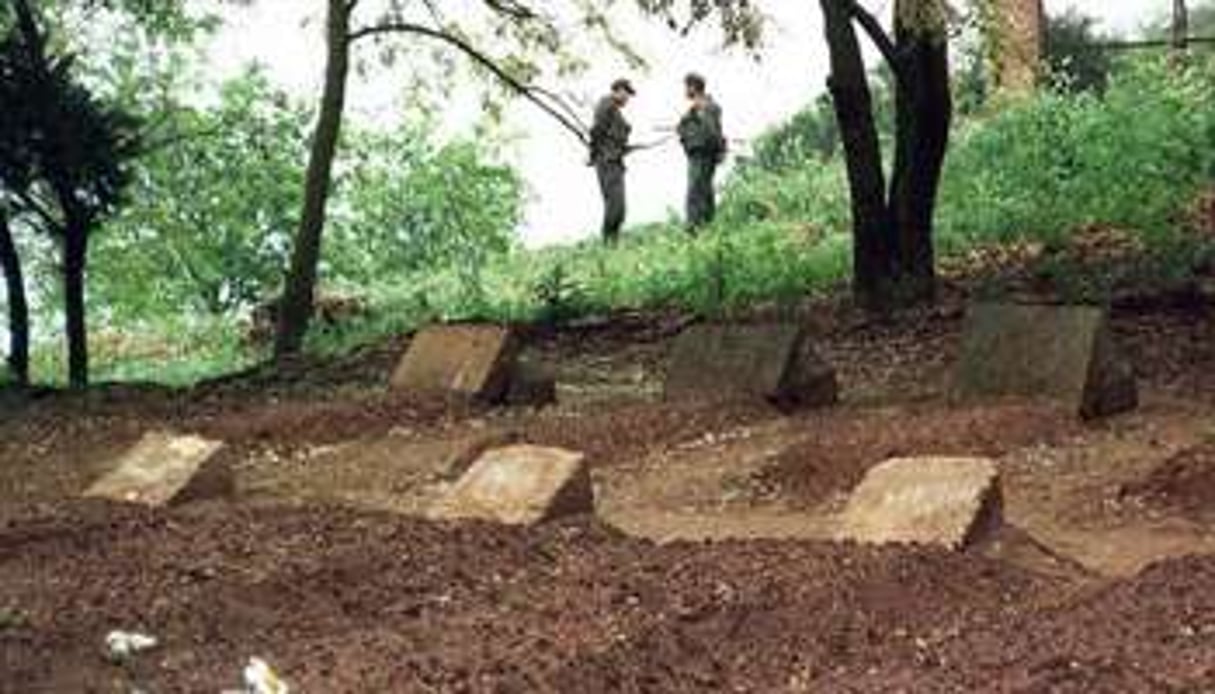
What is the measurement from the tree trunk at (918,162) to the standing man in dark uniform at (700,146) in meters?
6.56

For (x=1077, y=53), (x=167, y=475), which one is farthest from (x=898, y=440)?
(x=1077, y=53)

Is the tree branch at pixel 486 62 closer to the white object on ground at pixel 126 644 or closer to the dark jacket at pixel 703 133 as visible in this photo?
the dark jacket at pixel 703 133

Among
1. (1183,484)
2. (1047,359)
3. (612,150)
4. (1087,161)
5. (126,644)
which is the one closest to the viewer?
(126,644)

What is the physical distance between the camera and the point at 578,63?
719 inches

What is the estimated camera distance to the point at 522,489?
7613 millimetres

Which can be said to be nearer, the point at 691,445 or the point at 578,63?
the point at 691,445

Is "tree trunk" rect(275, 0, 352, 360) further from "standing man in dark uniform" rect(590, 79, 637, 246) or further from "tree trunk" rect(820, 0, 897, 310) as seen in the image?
"tree trunk" rect(820, 0, 897, 310)

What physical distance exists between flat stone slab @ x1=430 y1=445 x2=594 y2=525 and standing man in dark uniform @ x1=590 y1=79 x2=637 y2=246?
8220mm

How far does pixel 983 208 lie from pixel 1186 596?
13.9 metres

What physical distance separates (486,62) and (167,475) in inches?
355

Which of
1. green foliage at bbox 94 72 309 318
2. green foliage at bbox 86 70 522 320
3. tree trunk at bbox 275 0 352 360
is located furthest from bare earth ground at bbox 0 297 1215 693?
green foliage at bbox 94 72 309 318

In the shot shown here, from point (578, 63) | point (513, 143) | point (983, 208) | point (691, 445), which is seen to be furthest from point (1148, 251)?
point (513, 143)

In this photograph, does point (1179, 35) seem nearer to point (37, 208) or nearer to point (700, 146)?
point (700, 146)

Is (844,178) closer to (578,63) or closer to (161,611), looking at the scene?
(578,63)
